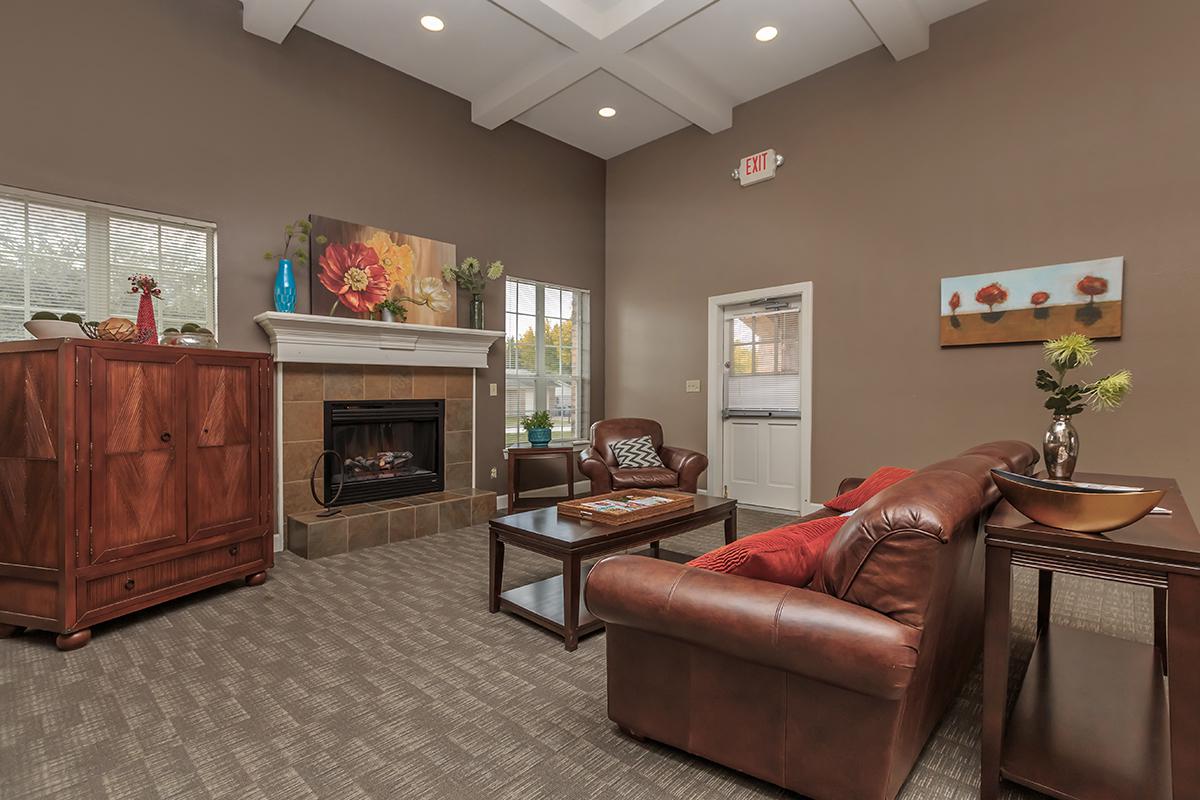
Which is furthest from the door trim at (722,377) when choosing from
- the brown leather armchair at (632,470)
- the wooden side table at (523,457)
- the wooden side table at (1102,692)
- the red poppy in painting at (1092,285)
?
the wooden side table at (1102,692)

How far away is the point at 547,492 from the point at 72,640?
12.5 feet

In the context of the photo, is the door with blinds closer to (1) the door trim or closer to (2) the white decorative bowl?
(1) the door trim

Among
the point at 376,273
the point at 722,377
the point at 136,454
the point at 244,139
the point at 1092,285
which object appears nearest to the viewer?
the point at 136,454

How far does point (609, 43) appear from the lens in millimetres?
4176

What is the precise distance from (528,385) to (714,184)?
276 cm

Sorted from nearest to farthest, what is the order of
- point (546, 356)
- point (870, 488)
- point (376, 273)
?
point (870, 488) → point (376, 273) → point (546, 356)

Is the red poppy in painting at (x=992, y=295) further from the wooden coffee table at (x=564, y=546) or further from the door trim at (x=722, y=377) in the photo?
the wooden coffee table at (x=564, y=546)

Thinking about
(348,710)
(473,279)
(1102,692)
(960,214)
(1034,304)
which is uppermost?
(960,214)

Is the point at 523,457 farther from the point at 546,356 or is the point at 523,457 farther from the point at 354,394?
the point at 354,394

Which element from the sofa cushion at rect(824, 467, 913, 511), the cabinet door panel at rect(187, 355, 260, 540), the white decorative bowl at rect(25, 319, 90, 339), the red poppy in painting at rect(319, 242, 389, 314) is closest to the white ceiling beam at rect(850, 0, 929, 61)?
the sofa cushion at rect(824, 467, 913, 511)

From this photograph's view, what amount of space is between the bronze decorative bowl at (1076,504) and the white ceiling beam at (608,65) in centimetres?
362

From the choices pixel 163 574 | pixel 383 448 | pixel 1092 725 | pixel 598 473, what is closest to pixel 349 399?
pixel 383 448

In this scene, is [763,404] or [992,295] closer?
[992,295]

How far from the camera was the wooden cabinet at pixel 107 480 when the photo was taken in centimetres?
250
